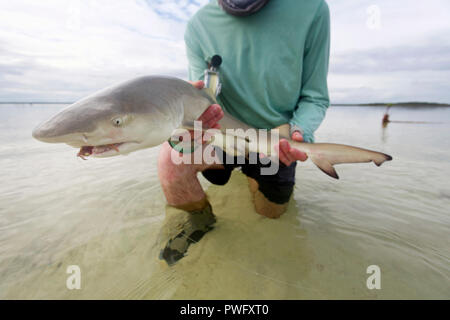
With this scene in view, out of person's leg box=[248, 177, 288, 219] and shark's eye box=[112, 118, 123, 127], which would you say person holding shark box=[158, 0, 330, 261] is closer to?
person's leg box=[248, 177, 288, 219]

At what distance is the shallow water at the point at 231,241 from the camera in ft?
5.17

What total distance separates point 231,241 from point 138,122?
1.38m

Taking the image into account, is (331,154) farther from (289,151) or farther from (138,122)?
(138,122)

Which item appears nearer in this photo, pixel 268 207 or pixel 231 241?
pixel 231 241

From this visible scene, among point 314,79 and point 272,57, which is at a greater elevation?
point 272,57

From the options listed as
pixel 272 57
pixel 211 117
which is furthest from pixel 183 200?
pixel 272 57

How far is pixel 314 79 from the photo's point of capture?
235cm

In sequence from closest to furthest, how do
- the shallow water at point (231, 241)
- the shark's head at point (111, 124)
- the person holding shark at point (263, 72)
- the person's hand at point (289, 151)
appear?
the shark's head at point (111, 124) < the shallow water at point (231, 241) < the person's hand at point (289, 151) < the person holding shark at point (263, 72)

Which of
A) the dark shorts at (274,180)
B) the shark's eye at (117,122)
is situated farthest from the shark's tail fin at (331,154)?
the shark's eye at (117,122)

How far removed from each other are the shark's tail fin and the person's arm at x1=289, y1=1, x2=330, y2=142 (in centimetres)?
27

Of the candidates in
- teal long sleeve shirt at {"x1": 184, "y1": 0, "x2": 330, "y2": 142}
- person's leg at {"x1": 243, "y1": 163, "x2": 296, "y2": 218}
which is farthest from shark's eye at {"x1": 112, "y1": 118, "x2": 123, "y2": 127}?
person's leg at {"x1": 243, "y1": 163, "x2": 296, "y2": 218}

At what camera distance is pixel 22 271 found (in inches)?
66.5

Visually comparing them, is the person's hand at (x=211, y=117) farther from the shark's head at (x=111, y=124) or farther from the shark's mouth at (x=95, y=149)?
the shark's mouth at (x=95, y=149)
